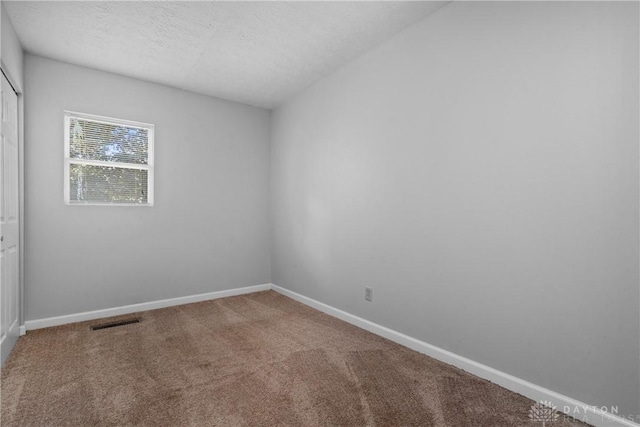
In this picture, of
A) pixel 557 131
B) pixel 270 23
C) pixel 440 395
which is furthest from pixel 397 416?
pixel 270 23

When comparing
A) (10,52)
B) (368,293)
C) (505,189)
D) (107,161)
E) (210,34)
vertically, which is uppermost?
(210,34)

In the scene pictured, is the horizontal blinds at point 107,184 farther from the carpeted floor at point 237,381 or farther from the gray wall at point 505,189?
the gray wall at point 505,189

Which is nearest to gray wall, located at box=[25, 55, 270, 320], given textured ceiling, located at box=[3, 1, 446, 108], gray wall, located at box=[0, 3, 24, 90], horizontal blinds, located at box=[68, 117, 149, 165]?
horizontal blinds, located at box=[68, 117, 149, 165]

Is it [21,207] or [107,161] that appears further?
[107,161]

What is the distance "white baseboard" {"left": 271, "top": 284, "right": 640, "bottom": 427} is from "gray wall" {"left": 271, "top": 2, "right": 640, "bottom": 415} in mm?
51

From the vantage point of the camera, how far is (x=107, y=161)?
11.6ft

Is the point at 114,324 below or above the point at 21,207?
below

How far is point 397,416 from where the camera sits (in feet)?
5.75

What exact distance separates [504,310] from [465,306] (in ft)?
0.89

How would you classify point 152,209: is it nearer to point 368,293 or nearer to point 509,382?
point 368,293

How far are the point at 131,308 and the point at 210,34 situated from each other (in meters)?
3.00

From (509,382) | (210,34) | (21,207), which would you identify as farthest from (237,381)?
(210,34)

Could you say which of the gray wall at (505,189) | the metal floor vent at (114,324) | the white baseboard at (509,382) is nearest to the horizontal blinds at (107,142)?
the metal floor vent at (114,324)

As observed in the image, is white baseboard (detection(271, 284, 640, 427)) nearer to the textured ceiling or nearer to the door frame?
the textured ceiling
